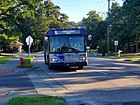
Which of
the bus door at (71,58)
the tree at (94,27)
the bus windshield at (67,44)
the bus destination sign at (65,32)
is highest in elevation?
the tree at (94,27)

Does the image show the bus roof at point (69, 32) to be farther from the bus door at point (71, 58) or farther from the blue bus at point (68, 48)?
the bus door at point (71, 58)

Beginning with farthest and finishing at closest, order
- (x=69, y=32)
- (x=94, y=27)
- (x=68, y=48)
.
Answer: (x=94, y=27), (x=69, y=32), (x=68, y=48)

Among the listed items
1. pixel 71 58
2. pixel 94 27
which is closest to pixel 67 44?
pixel 71 58

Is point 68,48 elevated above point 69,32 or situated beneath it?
situated beneath

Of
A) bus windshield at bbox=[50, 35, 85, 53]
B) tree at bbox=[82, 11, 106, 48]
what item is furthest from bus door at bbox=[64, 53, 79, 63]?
tree at bbox=[82, 11, 106, 48]

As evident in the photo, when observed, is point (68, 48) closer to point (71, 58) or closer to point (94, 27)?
point (71, 58)

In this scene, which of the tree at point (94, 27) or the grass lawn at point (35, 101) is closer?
the grass lawn at point (35, 101)

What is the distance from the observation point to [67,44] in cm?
2655

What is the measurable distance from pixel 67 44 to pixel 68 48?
0.28 meters

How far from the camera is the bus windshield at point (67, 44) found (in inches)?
1045

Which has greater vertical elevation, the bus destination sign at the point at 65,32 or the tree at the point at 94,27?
the tree at the point at 94,27

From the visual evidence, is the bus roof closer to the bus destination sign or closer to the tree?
the bus destination sign

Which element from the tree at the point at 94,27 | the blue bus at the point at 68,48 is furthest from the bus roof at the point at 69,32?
the tree at the point at 94,27

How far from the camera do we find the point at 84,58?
1049 inches
